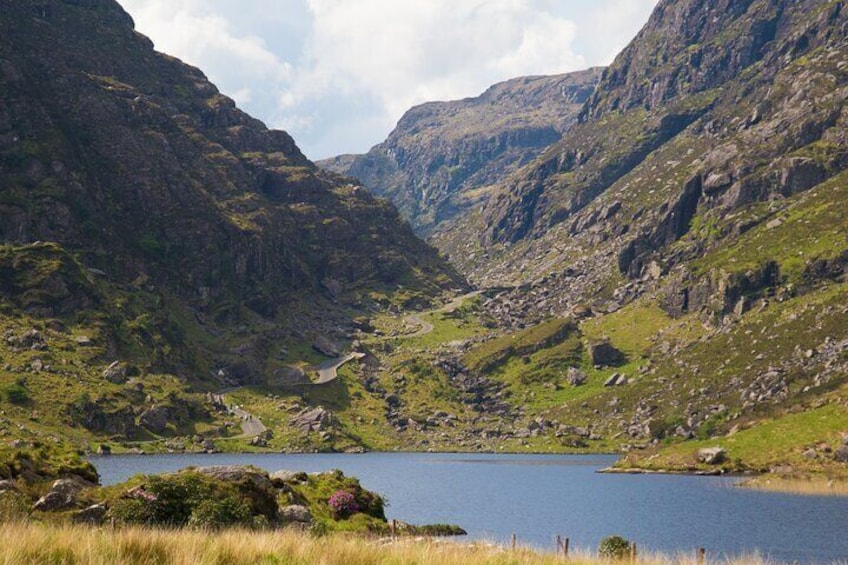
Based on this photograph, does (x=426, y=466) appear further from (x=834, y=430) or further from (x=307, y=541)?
(x=307, y=541)

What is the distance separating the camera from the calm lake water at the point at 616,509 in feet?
262

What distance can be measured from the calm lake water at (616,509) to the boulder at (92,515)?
30623mm

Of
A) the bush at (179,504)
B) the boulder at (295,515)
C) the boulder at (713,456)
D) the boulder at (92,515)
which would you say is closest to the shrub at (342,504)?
the boulder at (295,515)

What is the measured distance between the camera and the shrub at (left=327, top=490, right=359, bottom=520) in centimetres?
5901

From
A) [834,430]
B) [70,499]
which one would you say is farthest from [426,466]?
[70,499]

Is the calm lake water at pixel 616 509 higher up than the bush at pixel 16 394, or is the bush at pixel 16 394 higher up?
the bush at pixel 16 394

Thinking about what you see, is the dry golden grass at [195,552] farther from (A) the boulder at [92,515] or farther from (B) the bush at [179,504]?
(A) the boulder at [92,515]

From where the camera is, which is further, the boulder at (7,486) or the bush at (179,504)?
the boulder at (7,486)

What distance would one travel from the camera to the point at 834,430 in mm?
139750

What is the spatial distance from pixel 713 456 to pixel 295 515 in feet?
438

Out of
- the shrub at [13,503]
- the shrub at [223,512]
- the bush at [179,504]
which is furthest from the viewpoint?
the bush at [179,504]

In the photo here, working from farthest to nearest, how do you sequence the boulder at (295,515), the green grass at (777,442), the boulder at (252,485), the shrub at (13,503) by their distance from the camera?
the green grass at (777,442) < the boulder at (295,515) < the boulder at (252,485) < the shrub at (13,503)

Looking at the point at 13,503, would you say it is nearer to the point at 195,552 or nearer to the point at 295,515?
the point at 295,515

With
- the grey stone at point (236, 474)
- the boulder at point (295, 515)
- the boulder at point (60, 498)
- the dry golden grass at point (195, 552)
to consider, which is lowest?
the boulder at point (295, 515)
